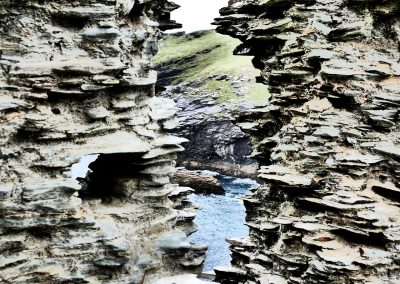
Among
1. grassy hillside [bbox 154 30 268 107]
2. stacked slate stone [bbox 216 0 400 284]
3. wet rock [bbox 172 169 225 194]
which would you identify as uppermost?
stacked slate stone [bbox 216 0 400 284]

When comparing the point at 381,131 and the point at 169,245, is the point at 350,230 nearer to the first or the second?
the point at 381,131

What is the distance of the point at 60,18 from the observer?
18500 millimetres

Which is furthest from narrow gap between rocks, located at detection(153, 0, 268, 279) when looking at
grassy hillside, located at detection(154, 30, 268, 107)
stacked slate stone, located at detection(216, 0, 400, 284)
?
stacked slate stone, located at detection(216, 0, 400, 284)

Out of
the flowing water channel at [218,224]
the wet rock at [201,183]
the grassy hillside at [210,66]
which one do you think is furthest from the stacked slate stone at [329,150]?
the grassy hillside at [210,66]

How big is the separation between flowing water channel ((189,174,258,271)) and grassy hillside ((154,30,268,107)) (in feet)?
124

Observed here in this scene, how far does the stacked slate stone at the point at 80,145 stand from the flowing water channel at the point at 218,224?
95.0 ft

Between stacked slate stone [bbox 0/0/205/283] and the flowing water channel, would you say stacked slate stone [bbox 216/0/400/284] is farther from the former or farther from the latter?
the flowing water channel

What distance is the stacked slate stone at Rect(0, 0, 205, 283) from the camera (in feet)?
57.9

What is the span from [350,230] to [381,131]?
4348mm

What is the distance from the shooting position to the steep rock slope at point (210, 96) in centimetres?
11550

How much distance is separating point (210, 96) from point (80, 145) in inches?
4190

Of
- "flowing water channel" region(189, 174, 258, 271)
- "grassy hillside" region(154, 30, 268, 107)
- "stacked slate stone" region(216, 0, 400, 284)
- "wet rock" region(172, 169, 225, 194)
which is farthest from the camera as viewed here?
"grassy hillside" region(154, 30, 268, 107)

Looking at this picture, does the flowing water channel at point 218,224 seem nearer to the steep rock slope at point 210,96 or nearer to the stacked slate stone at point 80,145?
the steep rock slope at point 210,96

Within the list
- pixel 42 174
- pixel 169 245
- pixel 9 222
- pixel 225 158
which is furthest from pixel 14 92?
pixel 225 158
